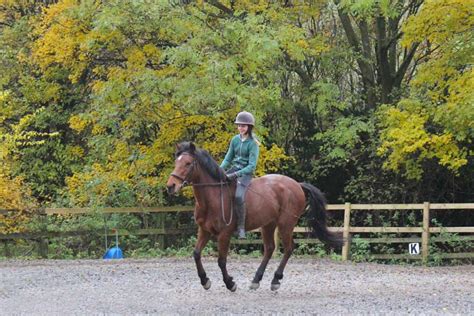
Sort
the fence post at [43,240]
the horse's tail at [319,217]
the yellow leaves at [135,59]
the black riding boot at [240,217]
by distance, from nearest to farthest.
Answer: the black riding boot at [240,217], the horse's tail at [319,217], the yellow leaves at [135,59], the fence post at [43,240]

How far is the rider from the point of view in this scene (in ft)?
35.6

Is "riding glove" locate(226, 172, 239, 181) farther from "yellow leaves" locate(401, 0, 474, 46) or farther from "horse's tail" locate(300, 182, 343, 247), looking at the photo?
"yellow leaves" locate(401, 0, 474, 46)

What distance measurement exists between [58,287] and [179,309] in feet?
11.8

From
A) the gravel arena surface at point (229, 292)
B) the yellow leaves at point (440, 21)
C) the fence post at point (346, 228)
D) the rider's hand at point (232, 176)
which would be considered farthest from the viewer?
the fence post at point (346, 228)

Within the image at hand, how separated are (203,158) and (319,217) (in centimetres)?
289

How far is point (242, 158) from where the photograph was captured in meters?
11.0

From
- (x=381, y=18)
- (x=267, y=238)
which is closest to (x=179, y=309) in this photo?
(x=267, y=238)

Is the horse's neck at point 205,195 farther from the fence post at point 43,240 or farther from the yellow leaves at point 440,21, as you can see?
the fence post at point 43,240

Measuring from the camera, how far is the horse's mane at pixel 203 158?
34.5ft

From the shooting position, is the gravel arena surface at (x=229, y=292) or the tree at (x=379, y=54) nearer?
the gravel arena surface at (x=229, y=292)

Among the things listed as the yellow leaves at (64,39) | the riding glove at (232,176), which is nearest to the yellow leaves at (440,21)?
the yellow leaves at (64,39)

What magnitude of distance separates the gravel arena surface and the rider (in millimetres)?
1194

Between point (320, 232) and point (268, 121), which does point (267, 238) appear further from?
point (268, 121)

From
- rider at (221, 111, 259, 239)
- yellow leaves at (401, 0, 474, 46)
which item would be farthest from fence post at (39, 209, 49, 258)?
yellow leaves at (401, 0, 474, 46)
